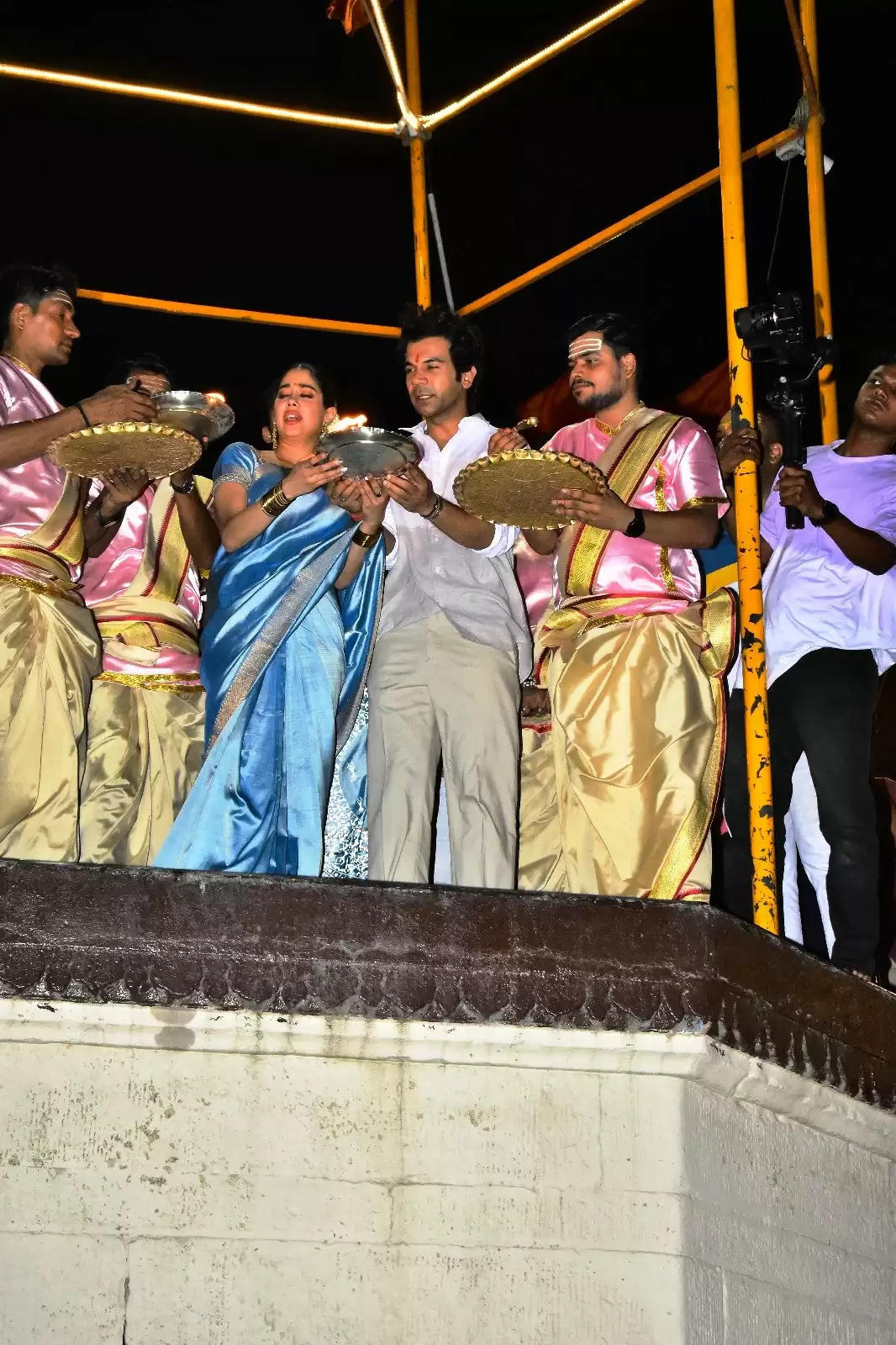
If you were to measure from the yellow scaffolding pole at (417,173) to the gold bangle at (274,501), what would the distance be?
156cm

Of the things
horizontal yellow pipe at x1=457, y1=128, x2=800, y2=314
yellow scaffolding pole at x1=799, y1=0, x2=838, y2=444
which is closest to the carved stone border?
yellow scaffolding pole at x1=799, y1=0, x2=838, y2=444

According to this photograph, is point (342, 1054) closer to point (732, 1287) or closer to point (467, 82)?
point (732, 1287)

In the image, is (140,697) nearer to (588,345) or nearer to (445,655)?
(445,655)

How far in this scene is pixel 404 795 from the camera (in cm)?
498

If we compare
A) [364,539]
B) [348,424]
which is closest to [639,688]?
[364,539]

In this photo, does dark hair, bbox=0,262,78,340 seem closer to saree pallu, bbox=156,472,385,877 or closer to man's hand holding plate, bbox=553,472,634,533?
saree pallu, bbox=156,472,385,877

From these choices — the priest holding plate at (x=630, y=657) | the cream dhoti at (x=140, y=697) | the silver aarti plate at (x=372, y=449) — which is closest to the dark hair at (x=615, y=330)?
the priest holding plate at (x=630, y=657)

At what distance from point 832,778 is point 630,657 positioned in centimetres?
62

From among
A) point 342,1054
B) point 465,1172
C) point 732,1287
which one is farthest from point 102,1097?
point 732,1287

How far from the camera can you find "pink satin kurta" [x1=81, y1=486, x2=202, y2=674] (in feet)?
18.4

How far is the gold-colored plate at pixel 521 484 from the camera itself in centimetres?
486

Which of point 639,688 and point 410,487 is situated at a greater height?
point 410,487

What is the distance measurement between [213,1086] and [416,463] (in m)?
2.16

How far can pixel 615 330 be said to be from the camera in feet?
18.2
